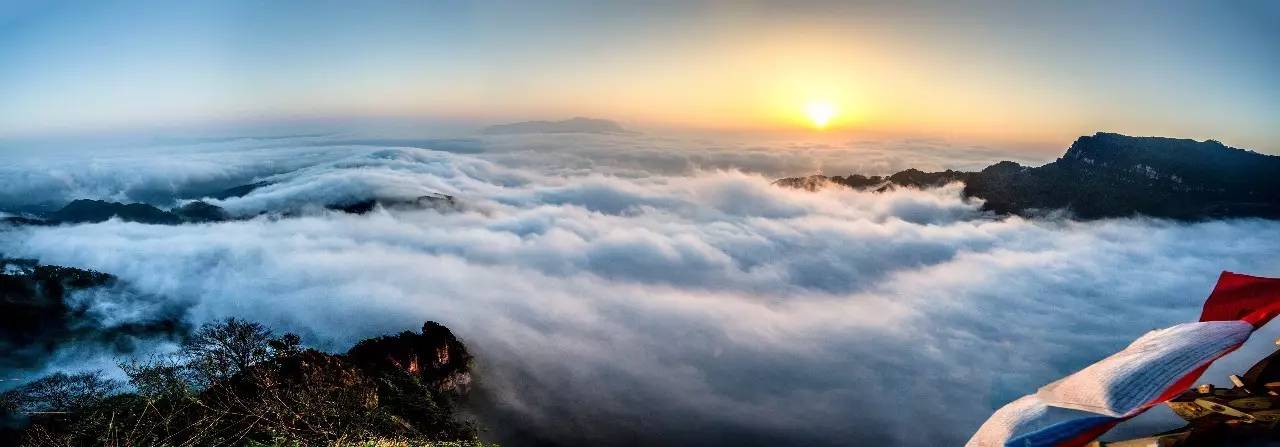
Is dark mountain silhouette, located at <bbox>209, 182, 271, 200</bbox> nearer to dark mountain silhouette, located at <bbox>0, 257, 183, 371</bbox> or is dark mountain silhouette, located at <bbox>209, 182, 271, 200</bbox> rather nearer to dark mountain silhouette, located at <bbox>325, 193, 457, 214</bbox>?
dark mountain silhouette, located at <bbox>325, 193, 457, 214</bbox>

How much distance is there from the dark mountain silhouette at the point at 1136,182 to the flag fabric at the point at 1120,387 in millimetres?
175676

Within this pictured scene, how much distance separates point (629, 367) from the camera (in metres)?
68.3

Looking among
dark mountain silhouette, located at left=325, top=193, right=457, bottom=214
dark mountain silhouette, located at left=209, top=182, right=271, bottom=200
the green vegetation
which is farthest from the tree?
dark mountain silhouette, located at left=209, top=182, right=271, bottom=200

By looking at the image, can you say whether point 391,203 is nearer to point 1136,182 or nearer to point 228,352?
point 228,352

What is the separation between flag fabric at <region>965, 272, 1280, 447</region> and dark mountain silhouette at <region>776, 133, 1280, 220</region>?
576 feet

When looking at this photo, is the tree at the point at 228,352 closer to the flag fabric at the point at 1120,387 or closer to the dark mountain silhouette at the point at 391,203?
the flag fabric at the point at 1120,387

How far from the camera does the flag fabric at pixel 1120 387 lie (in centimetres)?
448

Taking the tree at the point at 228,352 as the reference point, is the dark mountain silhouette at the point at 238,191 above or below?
below

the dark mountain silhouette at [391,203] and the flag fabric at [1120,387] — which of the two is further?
the dark mountain silhouette at [391,203]

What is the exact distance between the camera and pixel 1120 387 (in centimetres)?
466

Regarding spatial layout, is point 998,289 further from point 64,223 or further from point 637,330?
point 64,223

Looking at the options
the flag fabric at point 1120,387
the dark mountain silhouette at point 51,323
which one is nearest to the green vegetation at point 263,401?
the flag fabric at point 1120,387

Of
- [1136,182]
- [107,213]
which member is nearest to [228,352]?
[107,213]

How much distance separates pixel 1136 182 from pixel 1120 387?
203475 mm
